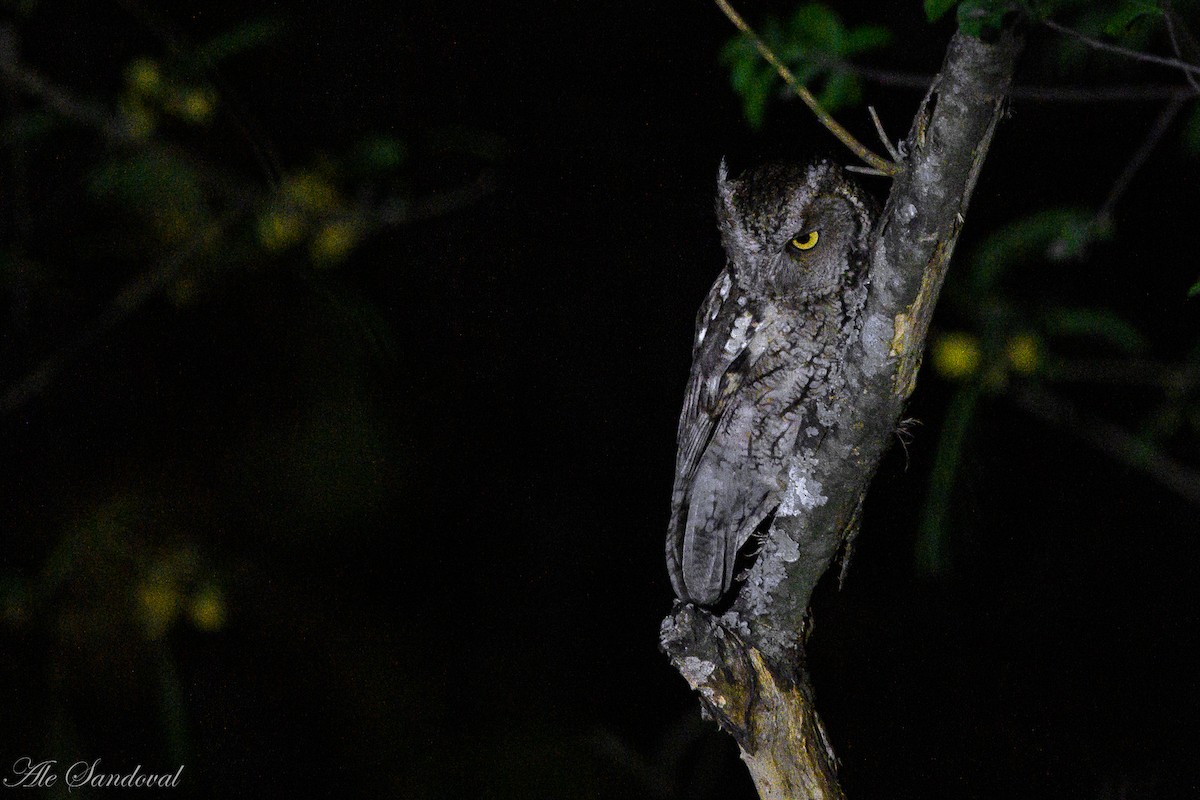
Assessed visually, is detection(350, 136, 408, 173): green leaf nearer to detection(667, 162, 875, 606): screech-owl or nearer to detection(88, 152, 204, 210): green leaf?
detection(88, 152, 204, 210): green leaf

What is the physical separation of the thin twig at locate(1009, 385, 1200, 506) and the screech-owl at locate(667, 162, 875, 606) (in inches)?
12.9

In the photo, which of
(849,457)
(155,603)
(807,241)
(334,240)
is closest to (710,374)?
(807,241)

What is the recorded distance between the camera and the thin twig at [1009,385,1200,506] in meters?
1.27

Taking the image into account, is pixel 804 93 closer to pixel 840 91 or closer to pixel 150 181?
pixel 840 91

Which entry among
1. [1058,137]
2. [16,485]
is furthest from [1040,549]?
[16,485]

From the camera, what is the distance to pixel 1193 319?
1558 millimetres

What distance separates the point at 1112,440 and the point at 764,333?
65 centimetres

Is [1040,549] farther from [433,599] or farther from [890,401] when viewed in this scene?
[433,599]

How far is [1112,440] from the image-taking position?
1515 mm

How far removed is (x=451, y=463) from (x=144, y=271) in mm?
785

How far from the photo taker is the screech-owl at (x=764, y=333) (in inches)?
54.7

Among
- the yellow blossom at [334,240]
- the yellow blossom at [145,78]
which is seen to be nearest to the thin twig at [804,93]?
the yellow blossom at [334,240]

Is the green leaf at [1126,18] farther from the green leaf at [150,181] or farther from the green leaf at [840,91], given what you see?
the green leaf at [150,181]

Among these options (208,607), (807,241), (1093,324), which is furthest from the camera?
(208,607)
